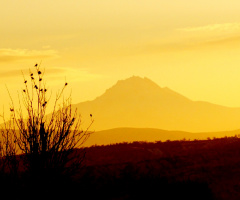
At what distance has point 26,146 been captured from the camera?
13117 mm

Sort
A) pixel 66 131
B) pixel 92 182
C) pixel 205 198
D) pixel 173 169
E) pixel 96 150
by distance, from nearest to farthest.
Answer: pixel 66 131, pixel 205 198, pixel 92 182, pixel 173 169, pixel 96 150

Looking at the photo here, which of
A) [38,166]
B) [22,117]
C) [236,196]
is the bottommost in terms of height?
[236,196]

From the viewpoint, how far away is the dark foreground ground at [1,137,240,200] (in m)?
15.7

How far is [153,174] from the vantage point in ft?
60.2

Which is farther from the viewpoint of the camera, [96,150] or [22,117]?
[96,150]

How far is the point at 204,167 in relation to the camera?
1930cm

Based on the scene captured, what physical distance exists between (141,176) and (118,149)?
9.68 feet

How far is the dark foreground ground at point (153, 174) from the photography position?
51.5 ft

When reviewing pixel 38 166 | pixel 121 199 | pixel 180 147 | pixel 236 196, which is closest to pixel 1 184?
pixel 38 166

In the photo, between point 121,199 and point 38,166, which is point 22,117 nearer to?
point 38,166

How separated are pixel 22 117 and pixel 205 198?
5.65m

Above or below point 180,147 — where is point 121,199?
below

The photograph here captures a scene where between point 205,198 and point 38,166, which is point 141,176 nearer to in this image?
point 205,198

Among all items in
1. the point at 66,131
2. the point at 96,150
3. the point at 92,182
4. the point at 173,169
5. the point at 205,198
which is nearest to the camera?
the point at 66,131
